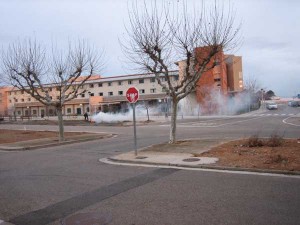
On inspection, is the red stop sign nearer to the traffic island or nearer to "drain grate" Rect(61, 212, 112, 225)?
the traffic island

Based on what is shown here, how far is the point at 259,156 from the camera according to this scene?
11.6 meters

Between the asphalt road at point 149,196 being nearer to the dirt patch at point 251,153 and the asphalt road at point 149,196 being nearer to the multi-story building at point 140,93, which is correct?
the dirt patch at point 251,153

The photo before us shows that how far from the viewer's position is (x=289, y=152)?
1196 centimetres

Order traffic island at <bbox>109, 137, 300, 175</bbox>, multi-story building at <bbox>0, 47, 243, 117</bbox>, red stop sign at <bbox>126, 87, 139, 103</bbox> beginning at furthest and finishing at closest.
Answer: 1. multi-story building at <bbox>0, 47, 243, 117</bbox>
2. red stop sign at <bbox>126, 87, 139, 103</bbox>
3. traffic island at <bbox>109, 137, 300, 175</bbox>

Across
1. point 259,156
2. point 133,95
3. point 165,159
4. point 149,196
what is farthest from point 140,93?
point 149,196

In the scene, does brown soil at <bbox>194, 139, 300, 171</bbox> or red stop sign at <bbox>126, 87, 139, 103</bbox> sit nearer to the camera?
brown soil at <bbox>194, 139, 300, 171</bbox>

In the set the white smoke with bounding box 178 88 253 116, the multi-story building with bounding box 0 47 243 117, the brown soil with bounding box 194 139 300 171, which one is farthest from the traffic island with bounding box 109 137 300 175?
the white smoke with bounding box 178 88 253 116

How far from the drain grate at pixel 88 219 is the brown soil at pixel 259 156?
5.18 meters

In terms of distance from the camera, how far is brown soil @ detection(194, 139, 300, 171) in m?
10.1

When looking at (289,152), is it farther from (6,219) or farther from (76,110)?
(76,110)

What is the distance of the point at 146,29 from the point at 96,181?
932 centimetres

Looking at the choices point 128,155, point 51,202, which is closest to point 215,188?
point 51,202

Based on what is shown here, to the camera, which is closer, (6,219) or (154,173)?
(6,219)

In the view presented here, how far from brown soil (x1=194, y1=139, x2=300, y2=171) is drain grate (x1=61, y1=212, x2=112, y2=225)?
17.0ft
